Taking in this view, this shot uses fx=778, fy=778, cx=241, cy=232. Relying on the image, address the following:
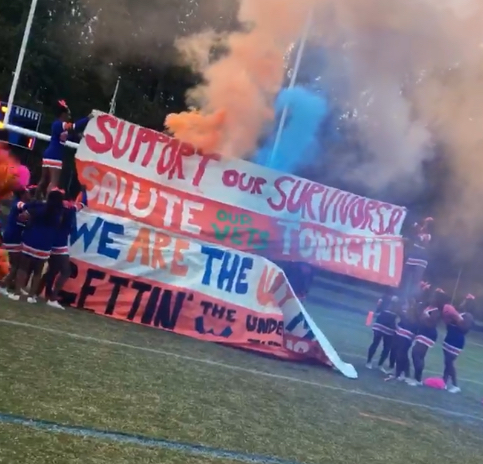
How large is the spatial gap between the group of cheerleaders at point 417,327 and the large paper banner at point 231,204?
574 millimetres

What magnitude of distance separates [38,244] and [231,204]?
2.33 metres

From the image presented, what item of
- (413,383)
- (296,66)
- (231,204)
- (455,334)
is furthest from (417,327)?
(296,66)

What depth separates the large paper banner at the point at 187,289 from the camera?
8.86 metres

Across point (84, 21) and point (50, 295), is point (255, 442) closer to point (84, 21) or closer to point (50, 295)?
point (50, 295)

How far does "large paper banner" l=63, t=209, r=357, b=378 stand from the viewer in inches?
349

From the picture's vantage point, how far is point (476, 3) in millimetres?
10273

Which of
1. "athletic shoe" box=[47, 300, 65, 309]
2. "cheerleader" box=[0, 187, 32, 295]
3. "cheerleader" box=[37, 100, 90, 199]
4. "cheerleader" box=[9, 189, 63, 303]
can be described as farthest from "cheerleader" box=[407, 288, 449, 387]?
"cheerleader" box=[0, 187, 32, 295]

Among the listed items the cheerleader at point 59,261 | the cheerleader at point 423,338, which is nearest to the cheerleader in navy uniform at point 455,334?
the cheerleader at point 423,338

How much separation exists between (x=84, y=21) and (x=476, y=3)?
1354 cm

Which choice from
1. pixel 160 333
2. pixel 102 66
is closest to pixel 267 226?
pixel 160 333

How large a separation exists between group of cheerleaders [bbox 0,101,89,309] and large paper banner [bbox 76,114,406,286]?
443 millimetres

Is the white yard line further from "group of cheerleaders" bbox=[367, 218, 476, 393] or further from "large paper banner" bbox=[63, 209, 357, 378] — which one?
"group of cheerleaders" bbox=[367, 218, 476, 393]

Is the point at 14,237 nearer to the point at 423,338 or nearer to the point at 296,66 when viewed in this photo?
the point at 296,66

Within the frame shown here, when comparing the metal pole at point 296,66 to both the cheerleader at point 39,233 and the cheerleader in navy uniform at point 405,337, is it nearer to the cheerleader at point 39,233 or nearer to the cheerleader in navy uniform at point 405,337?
the cheerleader in navy uniform at point 405,337
